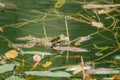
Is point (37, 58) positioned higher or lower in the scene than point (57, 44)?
lower

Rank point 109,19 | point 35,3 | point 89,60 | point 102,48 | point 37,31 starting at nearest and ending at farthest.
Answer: point 89,60, point 102,48, point 37,31, point 109,19, point 35,3

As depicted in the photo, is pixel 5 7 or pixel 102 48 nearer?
pixel 102 48

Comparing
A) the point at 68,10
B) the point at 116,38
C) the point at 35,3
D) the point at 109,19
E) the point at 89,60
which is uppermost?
the point at 35,3

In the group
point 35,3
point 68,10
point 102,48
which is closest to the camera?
point 102,48

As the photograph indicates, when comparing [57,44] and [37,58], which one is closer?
[37,58]

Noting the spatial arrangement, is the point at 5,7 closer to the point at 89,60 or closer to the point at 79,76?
the point at 89,60

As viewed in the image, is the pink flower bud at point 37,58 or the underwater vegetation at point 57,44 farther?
the pink flower bud at point 37,58

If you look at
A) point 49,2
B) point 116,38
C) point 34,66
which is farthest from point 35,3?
point 34,66

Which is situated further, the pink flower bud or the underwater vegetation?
the pink flower bud
